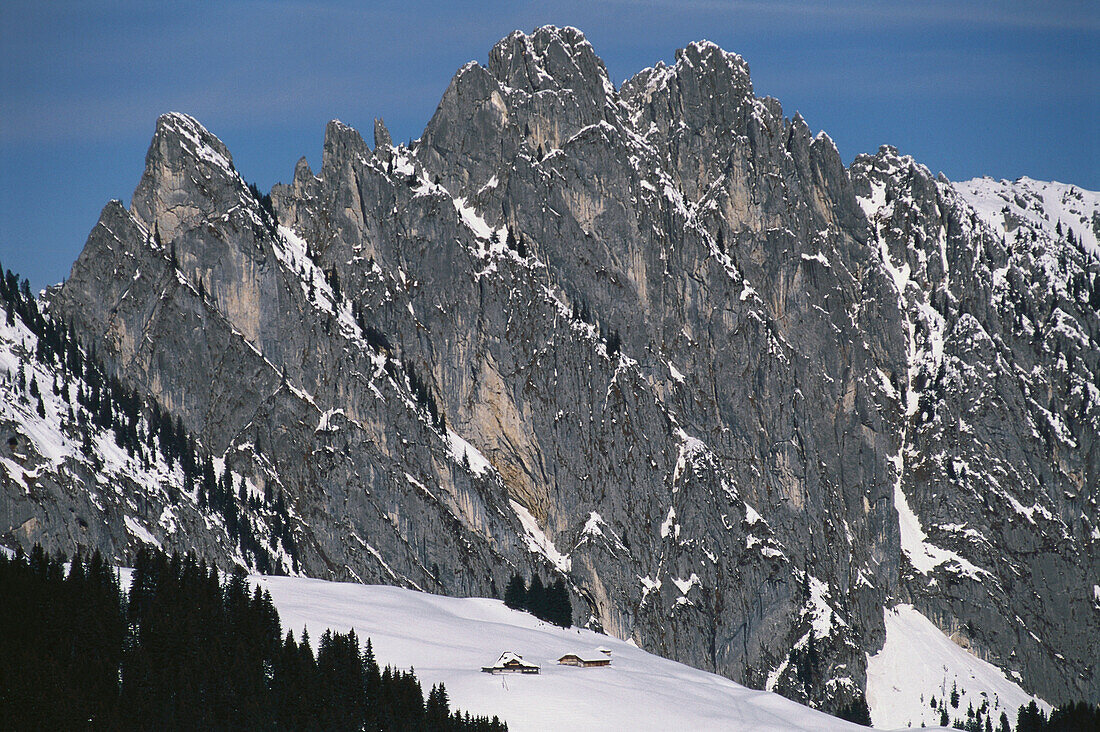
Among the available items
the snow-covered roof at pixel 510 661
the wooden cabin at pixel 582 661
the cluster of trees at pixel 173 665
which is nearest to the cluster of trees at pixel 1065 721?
the wooden cabin at pixel 582 661

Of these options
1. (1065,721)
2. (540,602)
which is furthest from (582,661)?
(1065,721)

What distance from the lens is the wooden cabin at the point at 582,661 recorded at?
14638 centimetres

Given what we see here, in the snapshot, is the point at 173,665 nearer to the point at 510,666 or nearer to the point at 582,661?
the point at 510,666

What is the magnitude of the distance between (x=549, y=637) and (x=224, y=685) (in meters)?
54.1

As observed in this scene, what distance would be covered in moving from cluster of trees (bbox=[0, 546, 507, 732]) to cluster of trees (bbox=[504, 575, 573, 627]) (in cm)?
5038

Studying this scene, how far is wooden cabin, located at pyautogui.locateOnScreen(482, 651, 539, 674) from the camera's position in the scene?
5330 inches

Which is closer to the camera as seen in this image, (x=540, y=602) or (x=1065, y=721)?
(x=1065, y=721)

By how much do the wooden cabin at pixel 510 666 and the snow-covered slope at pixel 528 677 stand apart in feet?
4.26

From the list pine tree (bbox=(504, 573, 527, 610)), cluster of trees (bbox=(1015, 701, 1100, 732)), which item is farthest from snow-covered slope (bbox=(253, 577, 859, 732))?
cluster of trees (bbox=(1015, 701, 1100, 732))

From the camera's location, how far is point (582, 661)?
5797 inches

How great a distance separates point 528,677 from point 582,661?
13439 mm

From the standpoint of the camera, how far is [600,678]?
463 ft

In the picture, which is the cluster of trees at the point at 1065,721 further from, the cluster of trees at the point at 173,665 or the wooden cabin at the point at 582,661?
the cluster of trees at the point at 173,665

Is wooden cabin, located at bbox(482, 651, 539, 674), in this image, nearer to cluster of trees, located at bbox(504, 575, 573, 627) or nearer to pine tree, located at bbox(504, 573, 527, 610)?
cluster of trees, located at bbox(504, 575, 573, 627)
